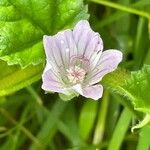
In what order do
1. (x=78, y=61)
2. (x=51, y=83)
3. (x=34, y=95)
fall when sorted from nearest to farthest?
1. (x=51, y=83)
2. (x=78, y=61)
3. (x=34, y=95)

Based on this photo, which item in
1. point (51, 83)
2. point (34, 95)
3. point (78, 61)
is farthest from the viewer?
point (34, 95)

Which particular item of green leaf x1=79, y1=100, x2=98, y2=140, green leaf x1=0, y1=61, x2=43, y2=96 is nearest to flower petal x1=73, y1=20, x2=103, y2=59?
green leaf x1=0, y1=61, x2=43, y2=96

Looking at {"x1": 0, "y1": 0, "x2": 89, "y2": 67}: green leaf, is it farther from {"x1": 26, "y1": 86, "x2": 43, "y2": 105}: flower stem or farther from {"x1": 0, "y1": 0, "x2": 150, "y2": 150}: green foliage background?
{"x1": 26, "y1": 86, "x2": 43, "y2": 105}: flower stem

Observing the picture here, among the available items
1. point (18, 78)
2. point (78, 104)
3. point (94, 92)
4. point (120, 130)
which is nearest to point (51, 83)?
point (94, 92)

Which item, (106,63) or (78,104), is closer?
(106,63)

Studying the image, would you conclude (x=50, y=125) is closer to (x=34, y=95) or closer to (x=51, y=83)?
(x=34, y=95)

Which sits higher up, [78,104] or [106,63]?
[106,63]
